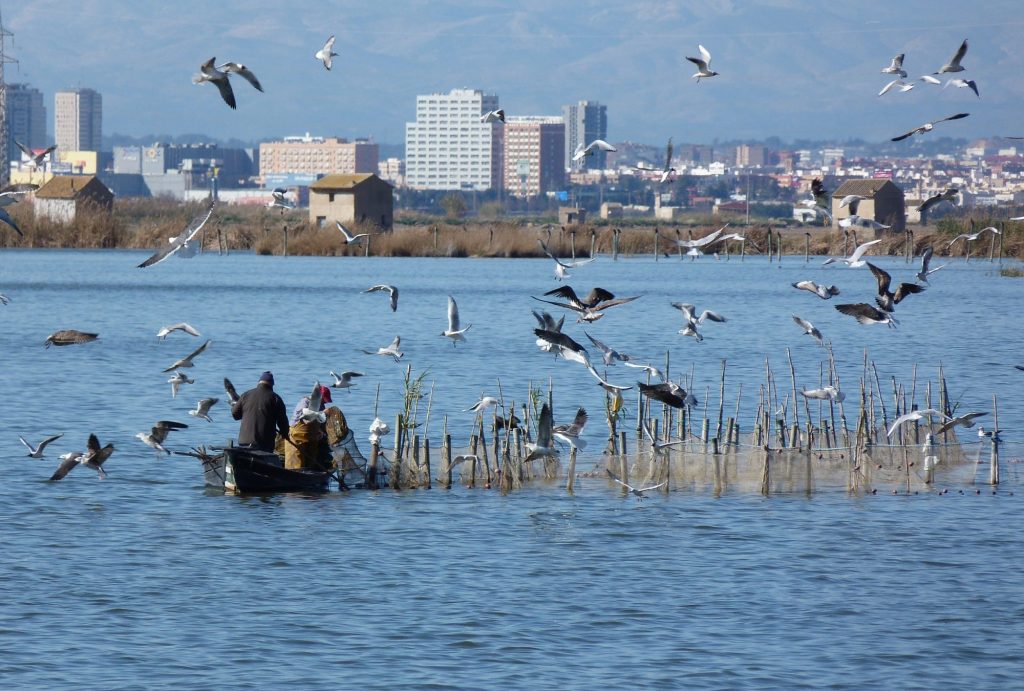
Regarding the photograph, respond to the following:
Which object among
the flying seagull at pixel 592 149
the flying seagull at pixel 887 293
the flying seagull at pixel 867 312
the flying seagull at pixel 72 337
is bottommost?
the flying seagull at pixel 72 337

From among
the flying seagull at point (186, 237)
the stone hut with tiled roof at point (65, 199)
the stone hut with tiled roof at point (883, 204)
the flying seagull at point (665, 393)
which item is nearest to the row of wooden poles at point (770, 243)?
the stone hut with tiled roof at point (883, 204)

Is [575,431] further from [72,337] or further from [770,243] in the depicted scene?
[770,243]

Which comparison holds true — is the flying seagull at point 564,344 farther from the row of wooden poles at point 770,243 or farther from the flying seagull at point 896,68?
the row of wooden poles at point 770,243

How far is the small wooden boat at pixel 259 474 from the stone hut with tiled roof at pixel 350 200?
92.2m

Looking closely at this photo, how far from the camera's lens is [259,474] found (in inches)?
830

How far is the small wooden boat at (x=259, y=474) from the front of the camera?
20.8 metres

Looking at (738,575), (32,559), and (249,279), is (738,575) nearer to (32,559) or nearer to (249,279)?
(32,559)

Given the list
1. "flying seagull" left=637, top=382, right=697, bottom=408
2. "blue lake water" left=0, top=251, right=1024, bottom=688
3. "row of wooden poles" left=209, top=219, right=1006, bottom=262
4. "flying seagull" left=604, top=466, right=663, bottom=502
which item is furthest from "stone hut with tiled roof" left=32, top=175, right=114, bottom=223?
"flying seagull" left=637, top=382, right=697, bottom=408

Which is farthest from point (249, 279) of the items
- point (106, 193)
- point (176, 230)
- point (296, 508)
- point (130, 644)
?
point (130, 644)

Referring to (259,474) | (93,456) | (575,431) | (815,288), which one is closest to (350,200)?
(815,288)

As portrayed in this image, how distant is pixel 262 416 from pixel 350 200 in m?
95.4

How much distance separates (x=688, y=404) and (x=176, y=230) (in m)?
82.6

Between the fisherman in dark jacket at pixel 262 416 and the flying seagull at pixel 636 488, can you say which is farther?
the flying seagull at pixel 636 488

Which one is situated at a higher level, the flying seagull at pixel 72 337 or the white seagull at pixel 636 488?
the flying seagull at pixel 72 337
